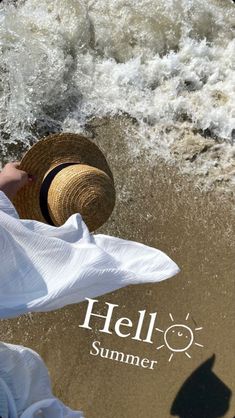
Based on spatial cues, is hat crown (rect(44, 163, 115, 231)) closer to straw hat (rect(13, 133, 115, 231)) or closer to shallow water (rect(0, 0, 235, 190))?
straw hat (rect(13, 133, 115, 231))

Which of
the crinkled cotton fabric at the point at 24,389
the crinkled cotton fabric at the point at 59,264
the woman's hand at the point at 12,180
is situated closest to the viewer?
the crinkled cotton fabric at the point at 24,389

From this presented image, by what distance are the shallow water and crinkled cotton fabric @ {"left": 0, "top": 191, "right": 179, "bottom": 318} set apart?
1140 millimetres

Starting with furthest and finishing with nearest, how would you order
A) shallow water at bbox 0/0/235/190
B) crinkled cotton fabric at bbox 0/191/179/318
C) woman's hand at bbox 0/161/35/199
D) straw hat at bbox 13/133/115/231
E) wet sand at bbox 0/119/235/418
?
shallow water at bbox 0/0/235/190 < wet sand at bbox 0/119/235/418 < straw hat at bbox 13/133/115/231 < woman's hand at bbox 0/161/35/199 < crinkled cotton fabric at bbox 0/191/179/318

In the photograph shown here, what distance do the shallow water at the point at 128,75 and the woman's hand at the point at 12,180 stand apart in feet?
2.49

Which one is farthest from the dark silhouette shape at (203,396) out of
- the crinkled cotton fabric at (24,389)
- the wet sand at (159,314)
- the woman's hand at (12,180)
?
the woman's hand at (12,180)

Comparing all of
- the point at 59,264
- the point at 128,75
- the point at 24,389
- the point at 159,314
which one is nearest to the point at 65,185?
the point at 59,264

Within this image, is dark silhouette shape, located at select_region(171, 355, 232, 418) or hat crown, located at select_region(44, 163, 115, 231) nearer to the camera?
hat crown, located at select_region(44, 163, 115, 231)

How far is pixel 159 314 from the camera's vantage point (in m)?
2.85

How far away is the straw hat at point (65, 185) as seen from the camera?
2215 mm

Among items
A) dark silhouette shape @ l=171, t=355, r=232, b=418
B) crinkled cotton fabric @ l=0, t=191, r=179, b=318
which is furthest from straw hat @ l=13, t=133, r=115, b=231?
dark silhouette shape @ l=171, t=355, r=232, b=418

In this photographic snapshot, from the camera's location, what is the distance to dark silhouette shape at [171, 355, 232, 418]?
2807 millimetres

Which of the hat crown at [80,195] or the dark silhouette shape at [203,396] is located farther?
the dark silhouette shape at [203,396]

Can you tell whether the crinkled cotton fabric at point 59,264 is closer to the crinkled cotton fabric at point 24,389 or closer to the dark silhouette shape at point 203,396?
the crinkled cotton fabric at point 24,389

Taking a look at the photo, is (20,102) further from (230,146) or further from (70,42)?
(230,146)
